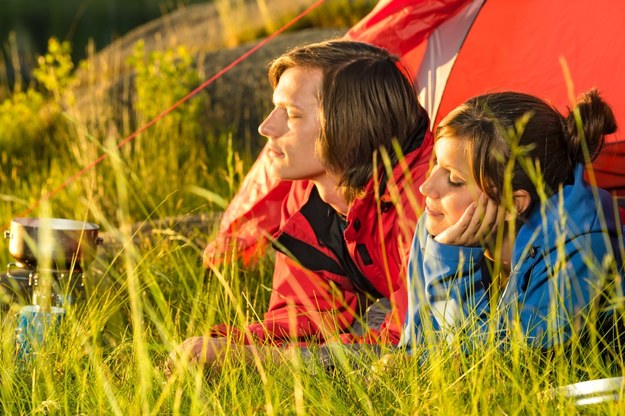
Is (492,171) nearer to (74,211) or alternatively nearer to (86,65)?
(74,211)

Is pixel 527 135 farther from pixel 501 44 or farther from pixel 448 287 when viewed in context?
pixel 501 44

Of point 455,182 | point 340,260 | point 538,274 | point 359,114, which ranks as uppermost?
point 359,114

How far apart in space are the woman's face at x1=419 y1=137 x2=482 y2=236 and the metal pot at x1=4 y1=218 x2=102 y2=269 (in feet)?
3.68

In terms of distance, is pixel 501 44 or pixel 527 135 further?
pixel 501 44

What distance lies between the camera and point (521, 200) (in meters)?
2.66

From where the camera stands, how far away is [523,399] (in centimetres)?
209

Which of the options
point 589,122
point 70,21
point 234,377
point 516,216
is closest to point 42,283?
point 234,377

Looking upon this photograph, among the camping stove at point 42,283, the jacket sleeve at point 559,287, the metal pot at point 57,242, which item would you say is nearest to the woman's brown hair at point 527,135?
the jacket sleeve at point 559,287

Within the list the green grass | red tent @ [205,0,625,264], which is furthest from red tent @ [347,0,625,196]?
the green grass

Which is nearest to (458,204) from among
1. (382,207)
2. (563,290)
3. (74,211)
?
(563,290)

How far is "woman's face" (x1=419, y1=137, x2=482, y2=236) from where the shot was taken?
8.59 feet

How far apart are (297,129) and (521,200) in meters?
0.73

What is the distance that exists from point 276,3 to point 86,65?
3943mm

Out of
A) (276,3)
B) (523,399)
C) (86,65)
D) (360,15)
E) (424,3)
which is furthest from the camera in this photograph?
(276,3)
